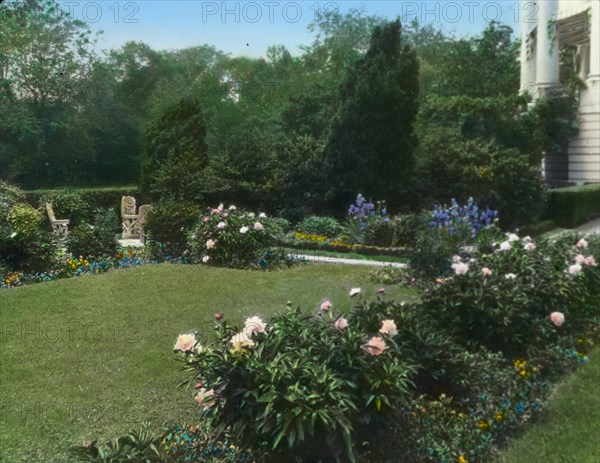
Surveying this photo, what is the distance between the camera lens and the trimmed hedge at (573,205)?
168 inches

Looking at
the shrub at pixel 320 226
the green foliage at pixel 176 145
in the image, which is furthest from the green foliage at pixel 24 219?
the shrub at pixel 320 226

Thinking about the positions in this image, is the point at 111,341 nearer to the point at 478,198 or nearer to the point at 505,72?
the point at 478,198

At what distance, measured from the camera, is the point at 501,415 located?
142 inches

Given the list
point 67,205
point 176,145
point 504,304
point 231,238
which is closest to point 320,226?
point 231,238

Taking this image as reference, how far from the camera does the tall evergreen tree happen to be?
5.48 metres

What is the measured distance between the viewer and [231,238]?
7195 millimetres

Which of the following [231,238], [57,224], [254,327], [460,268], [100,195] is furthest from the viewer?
[57,224]

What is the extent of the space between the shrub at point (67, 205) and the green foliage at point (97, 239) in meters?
0.40

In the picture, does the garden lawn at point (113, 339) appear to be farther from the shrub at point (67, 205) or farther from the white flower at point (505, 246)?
the shrub at point (67, 205)

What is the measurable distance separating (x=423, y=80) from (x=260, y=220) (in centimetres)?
278

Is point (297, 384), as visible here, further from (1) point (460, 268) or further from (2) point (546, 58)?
(2) point (546, 58)

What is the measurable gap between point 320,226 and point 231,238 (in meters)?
1.12

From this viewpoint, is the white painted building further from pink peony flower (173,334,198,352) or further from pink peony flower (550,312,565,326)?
pink peony flower (173,334,198,352)

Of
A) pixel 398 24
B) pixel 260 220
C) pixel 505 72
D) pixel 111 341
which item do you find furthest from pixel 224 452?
pixel 260 220
